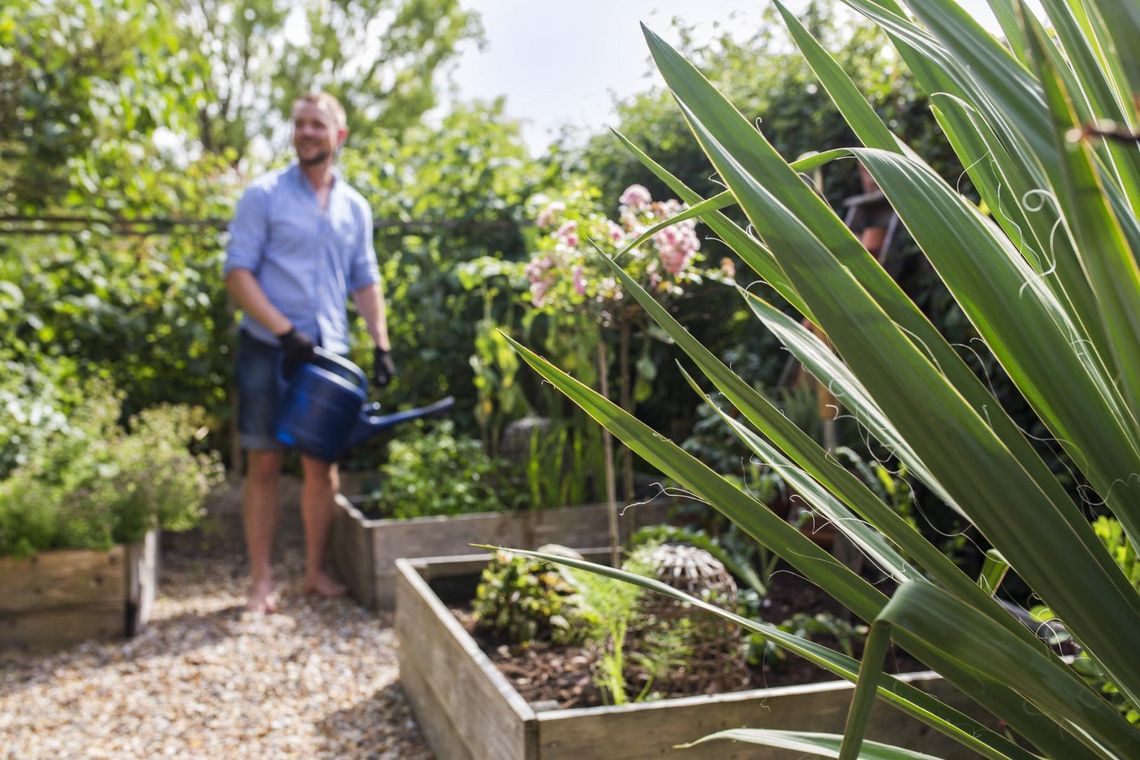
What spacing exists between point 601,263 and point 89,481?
1.87 m

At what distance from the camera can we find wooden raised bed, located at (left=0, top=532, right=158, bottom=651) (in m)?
3.00

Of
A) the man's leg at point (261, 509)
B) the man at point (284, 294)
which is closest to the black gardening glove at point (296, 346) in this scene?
the man at point (284, 294)

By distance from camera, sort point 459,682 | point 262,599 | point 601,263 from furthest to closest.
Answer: point 262,599
point 601,263
point 459,682

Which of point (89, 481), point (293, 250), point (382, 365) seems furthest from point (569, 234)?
point (89, 481)

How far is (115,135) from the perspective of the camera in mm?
4168

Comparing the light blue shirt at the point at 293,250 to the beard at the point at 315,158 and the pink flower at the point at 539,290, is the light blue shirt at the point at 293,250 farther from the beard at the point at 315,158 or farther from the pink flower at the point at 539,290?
the pink flower at the point at 539,290

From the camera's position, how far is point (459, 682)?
1.98 m

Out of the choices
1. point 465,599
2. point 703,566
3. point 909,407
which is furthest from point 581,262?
point 909,407

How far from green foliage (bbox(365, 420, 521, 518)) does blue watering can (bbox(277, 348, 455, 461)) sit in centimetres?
45

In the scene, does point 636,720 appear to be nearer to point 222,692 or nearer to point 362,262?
point 222,692

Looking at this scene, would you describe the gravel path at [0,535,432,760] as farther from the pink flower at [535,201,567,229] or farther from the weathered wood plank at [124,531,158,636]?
the pink flower at [535,201,567,229]

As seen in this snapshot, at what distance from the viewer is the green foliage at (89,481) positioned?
3014mm

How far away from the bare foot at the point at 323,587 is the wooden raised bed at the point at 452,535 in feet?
0.20

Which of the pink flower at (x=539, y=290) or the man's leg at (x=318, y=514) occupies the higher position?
the pink flower at (x=539, y=290)
